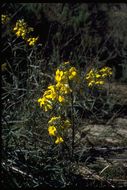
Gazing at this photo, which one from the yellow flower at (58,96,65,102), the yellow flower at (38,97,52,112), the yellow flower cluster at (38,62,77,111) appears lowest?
the yellow flower at (38,97,52,112)

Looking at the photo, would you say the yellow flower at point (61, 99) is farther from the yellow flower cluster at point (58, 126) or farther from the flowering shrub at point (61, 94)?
the yellow flower cluster at point (58, 126)

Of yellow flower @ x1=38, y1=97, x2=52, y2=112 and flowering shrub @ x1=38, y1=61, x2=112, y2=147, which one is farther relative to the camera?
yellow flower @ x1=38, y1=97, x2=52, y2=112

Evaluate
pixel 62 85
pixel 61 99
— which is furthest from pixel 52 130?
pixel 62 85

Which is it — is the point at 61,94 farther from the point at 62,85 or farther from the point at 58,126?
the point at 58,126

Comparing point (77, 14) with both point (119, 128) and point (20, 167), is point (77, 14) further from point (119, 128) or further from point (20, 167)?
point (20, 167)

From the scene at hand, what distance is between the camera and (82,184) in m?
3.44

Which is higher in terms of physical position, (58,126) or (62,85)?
(62,85)

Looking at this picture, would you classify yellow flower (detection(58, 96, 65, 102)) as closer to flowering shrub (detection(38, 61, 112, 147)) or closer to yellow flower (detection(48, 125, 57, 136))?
flowering shrub (detection(38, 61, 112, 147))

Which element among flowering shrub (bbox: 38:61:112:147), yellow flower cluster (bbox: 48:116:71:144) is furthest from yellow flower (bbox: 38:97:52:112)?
yellow flower cluster (bbox: 48:116:71:144)

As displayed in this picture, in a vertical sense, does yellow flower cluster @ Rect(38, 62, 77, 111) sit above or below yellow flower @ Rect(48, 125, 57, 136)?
above

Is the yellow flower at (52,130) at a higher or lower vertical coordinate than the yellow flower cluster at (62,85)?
lower

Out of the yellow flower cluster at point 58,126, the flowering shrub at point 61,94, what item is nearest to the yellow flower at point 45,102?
the flowering shrub at point 61,94

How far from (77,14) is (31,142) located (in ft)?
20.8

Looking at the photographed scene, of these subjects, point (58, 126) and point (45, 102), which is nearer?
point (58, 126)
